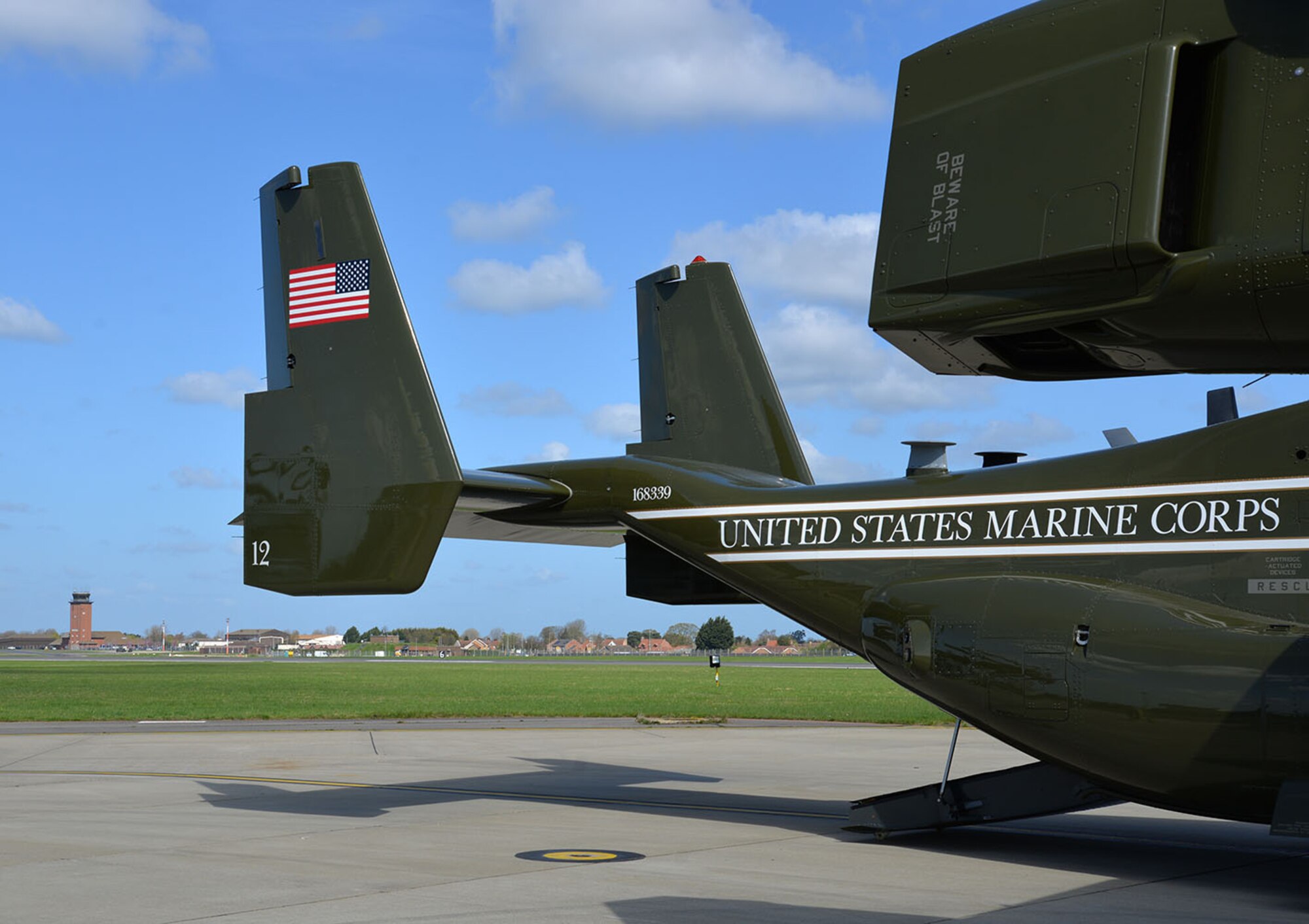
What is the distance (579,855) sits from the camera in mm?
11273

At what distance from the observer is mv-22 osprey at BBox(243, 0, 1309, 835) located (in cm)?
372

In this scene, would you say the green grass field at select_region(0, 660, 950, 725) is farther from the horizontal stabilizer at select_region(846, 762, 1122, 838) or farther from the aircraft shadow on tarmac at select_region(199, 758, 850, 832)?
the horizontal stabilizer at select_region(846, 762, 1122, 838)

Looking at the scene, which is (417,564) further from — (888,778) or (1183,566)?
(888,778)

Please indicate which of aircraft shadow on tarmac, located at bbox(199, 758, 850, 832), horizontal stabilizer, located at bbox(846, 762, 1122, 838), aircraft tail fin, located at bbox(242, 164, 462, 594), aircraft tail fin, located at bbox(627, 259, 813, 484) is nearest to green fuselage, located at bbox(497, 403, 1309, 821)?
horizontal stabilizer, located at bbox(846, 762, 1122, 838)

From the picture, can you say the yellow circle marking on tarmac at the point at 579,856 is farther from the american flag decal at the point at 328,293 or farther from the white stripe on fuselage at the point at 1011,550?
the american flag decal at the point at 328,293

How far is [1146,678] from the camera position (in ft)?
31.7

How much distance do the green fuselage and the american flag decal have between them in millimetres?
4980

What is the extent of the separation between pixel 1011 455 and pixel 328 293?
7176mm

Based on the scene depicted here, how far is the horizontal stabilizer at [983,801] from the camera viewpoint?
458 inches

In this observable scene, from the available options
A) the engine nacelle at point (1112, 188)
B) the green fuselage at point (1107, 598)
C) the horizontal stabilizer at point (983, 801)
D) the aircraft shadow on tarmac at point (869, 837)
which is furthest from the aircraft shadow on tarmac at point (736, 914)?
the engine nacelle at point (1112, 188)

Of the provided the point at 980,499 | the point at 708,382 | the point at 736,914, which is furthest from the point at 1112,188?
the point at 708,382

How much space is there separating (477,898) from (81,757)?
45.8 ft

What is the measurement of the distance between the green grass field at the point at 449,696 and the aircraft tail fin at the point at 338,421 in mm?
17496

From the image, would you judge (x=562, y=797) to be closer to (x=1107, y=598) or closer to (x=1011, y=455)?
(x=1011, y=455)
